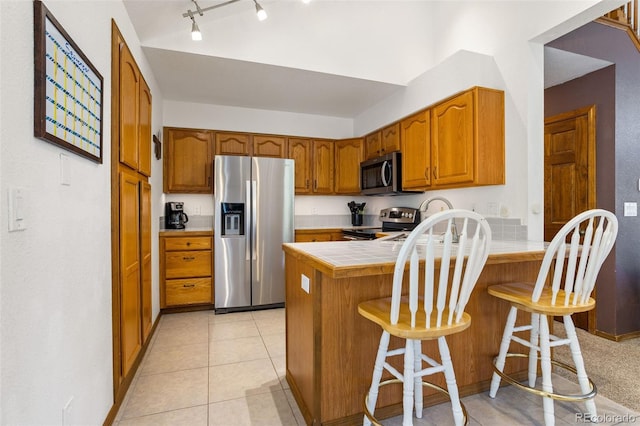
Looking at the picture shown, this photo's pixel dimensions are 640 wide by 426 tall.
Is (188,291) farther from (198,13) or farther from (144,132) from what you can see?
(198,13)

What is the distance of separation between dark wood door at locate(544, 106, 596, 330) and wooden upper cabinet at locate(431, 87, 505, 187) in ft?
3.51

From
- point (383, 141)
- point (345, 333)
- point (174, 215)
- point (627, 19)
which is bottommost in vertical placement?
point (345, 333)

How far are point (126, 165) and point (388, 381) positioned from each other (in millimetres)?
2023

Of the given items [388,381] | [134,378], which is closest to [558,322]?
[388,381]

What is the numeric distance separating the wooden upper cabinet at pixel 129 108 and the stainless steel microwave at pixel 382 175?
2473mm

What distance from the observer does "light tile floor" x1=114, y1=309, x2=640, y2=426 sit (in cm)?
177

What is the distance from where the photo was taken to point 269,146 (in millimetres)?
4391

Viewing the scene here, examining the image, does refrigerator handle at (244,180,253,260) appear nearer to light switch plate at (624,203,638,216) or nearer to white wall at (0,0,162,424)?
white wall at (0,0,162,424)

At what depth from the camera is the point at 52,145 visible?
116cm

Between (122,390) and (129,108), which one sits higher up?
(129,108)

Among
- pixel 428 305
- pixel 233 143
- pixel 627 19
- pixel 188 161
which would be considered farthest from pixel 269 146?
pixel 627 19

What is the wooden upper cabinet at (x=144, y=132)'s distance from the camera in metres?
2.50

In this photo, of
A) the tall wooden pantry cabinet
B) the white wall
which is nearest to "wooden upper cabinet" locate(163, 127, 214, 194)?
the tall wooden pantry cabinet

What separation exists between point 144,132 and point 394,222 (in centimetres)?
276
